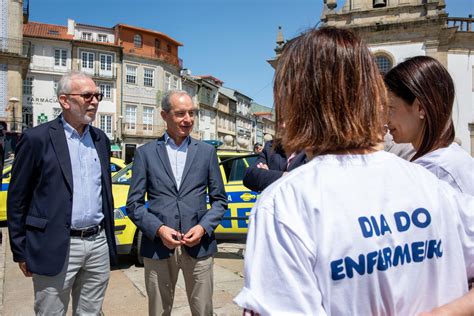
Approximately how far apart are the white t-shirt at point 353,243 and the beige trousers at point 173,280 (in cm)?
222

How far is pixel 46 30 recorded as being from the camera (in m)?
45.7

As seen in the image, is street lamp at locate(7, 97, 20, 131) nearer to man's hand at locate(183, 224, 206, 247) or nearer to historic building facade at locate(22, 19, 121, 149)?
historic building facade at locate(22, 19, 121, 149)

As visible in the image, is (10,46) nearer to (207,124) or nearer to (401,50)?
(401,50)

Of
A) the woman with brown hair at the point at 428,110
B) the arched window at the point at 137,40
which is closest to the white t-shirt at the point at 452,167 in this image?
the woman with brown hair at the point at 428,110

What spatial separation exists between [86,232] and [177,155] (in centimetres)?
94

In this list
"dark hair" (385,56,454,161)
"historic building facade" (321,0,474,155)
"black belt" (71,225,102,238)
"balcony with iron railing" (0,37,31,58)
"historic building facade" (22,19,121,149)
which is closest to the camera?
"dark hair" (385,56,454,161)

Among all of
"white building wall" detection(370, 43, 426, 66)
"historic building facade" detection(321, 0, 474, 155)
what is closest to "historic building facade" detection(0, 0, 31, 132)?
"historic building facade" detection(321, 0, 474, 155)

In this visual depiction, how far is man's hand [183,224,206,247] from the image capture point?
3.02m

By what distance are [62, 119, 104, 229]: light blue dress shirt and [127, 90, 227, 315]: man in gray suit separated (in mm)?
300

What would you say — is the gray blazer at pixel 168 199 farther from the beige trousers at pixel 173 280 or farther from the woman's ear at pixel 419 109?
the woman's ear at pixel 419 109

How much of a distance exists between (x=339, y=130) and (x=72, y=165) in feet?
7.62

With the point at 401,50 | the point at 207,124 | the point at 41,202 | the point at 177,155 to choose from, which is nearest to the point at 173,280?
the point at 177,155

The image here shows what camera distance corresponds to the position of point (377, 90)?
1.17m

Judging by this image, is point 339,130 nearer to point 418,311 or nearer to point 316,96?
point 316,96
